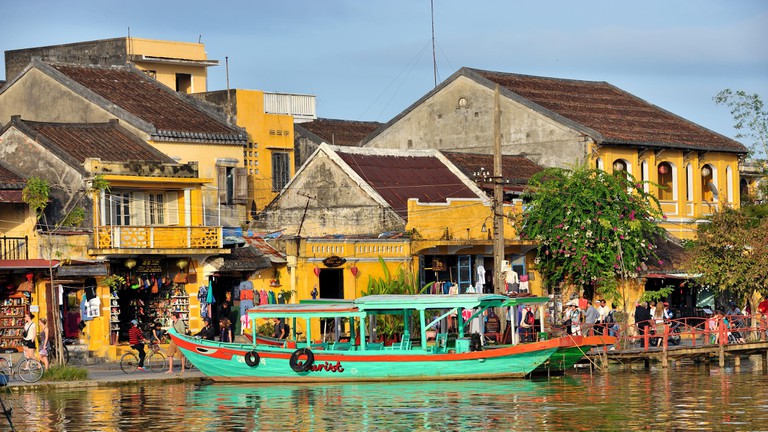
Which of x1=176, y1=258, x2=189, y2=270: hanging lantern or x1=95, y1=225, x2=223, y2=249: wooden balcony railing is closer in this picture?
x1=95, y1=225, x2=223, y2=249: wooden balcony railing

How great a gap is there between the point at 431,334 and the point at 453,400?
8594 mm

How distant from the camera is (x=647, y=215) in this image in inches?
1935

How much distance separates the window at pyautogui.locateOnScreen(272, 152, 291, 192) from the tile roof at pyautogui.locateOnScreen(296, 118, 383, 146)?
3830mm

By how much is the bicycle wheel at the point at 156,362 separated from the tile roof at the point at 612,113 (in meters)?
18.8

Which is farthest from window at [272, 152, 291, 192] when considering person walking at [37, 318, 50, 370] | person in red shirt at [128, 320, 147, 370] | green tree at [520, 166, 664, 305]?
person walking at [37, 318, 50, 370]

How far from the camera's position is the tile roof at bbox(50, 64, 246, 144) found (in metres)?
48.7

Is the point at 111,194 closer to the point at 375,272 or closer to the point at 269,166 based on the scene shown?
the point at 375,272

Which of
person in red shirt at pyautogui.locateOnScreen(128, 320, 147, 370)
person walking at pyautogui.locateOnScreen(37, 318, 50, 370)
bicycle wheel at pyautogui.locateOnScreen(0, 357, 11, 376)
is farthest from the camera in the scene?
person in red shirt at pyautogui.locateOnScreen(128, 320, 147, 370)

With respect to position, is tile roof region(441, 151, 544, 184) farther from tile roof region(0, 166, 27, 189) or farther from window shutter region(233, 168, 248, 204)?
tile roof region(0, 166, 27, 189)

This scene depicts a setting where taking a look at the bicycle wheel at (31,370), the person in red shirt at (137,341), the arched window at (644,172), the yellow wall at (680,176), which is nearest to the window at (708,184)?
the yellow wall at (680,176)

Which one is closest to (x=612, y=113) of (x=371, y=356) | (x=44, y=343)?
(x=371, y=356)

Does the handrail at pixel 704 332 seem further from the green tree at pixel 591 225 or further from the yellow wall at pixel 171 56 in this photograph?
the yellow wall at pixel 171 56

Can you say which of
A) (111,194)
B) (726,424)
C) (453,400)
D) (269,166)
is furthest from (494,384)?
(269,166)

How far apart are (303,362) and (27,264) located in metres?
8.08
